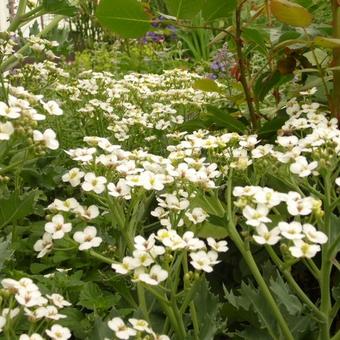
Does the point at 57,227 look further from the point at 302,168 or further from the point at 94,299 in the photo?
the point at 302,168

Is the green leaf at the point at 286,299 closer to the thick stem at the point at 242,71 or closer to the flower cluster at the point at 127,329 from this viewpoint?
the flower cluster at the point at 127,329

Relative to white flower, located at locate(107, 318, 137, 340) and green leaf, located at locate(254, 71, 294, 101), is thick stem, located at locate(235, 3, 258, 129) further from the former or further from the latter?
white flower, located at locate(107, 318, 137, 340)

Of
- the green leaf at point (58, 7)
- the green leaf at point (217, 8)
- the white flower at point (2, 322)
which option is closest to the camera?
the white flower at point (2, 322)

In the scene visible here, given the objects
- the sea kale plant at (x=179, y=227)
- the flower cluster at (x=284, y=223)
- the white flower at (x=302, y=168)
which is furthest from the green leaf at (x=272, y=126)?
the flower cluster at (x=284, y=223)

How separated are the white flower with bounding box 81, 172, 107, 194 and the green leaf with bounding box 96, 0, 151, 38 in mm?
635

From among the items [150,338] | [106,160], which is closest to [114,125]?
[106,160]

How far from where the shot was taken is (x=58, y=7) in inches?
76.4

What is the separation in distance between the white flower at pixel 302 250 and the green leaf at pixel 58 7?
1234mm

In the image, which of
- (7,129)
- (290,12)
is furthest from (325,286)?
(290,12)

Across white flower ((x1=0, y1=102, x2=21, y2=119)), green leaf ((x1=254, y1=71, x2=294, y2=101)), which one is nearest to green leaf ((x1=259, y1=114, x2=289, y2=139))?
green leaf ((x1=254, y1=71, x2=294, y2=101))

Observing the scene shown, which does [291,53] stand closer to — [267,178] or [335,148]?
[267,178]

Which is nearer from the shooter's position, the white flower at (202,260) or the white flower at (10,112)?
the white flower at (202,260)

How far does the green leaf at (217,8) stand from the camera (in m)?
1.60

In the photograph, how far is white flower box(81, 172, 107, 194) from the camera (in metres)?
1.12
